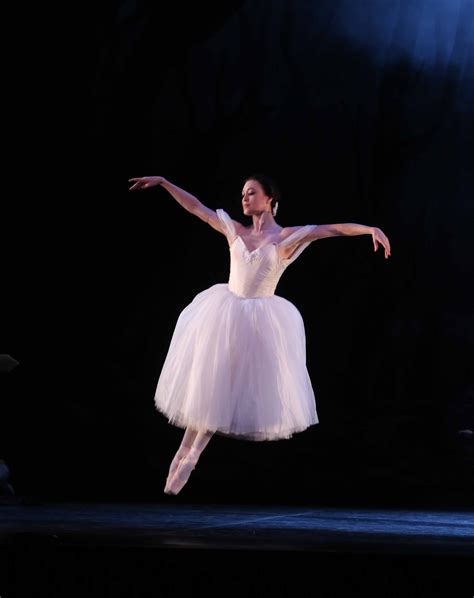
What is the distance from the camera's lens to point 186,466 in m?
3.44

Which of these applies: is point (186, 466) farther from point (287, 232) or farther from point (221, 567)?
point (221, 567)

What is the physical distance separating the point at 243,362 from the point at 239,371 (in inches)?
1.5

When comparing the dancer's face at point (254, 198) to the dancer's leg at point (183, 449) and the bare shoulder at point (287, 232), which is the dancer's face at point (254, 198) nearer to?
the bare shoulder at point (287, 232)

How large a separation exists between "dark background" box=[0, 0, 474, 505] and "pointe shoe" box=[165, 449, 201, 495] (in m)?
1.13

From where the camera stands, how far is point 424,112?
4621 mm

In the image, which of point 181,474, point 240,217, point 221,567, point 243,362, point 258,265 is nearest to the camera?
point 221,567

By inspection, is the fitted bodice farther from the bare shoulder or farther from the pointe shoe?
the pointe shoe

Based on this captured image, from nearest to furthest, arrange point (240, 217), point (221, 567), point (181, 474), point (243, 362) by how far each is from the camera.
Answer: point (221, 567)
point (181, 474)
point (243, 362)
point (240, 217)

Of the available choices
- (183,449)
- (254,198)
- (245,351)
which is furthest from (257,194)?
(183,449)

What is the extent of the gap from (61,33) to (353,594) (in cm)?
366

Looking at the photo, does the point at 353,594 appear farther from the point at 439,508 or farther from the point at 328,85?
the point at 328,85

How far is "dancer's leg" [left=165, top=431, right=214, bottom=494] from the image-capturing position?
3.41 metres

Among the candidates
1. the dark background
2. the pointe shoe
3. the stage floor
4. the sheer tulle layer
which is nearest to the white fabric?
the sheer tulle layer

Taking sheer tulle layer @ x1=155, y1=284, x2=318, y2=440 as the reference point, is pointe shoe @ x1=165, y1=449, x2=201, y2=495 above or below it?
below
